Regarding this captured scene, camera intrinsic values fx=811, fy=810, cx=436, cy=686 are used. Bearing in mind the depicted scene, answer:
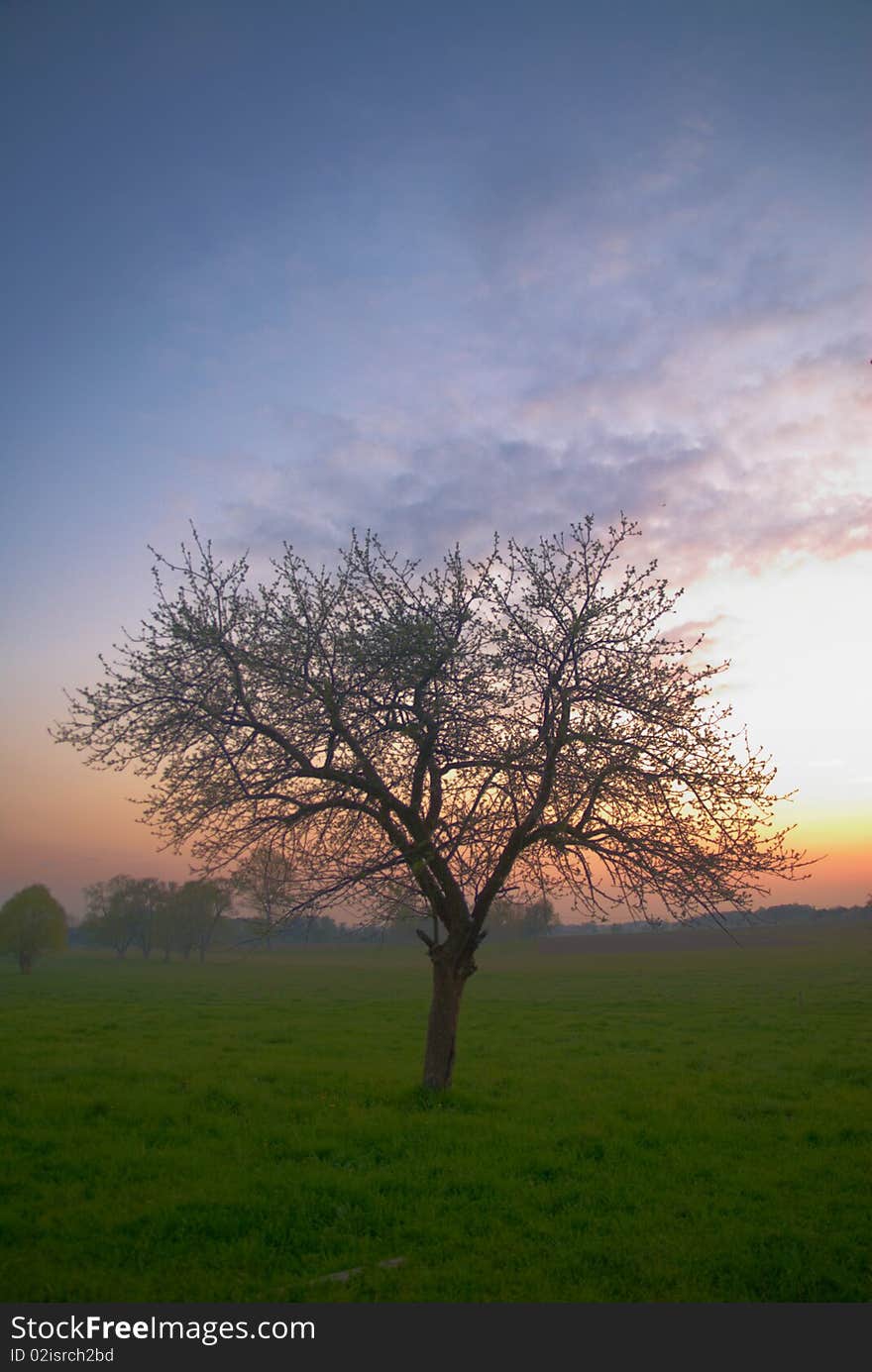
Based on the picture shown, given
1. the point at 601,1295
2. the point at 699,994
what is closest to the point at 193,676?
the point at 601,1295

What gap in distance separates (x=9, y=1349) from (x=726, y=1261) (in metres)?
6.76

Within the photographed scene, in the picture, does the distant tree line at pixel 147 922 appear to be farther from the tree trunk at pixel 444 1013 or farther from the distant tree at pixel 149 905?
the tree trunk at pixel 444 1013

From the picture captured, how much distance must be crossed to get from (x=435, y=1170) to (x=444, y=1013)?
3987 mm

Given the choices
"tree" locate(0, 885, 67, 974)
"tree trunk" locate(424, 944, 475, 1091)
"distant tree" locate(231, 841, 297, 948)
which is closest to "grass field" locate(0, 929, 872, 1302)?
"tree trunk" locate(424, 944, 475, 1091)

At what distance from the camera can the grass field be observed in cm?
803

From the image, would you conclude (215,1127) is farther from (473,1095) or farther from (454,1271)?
(454,1271)

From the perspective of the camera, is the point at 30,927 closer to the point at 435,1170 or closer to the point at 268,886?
the point at 268,886

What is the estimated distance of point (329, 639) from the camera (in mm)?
14609

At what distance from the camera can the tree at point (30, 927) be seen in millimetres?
78875

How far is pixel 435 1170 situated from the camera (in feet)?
37.3

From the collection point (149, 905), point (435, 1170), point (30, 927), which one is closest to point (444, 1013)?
point (435, 1170)

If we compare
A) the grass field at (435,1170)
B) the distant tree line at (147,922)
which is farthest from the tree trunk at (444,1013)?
the distant tree line at (147,922)

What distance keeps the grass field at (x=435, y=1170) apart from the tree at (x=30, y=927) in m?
60.3

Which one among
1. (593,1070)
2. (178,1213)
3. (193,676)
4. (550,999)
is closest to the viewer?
(178,1213)
